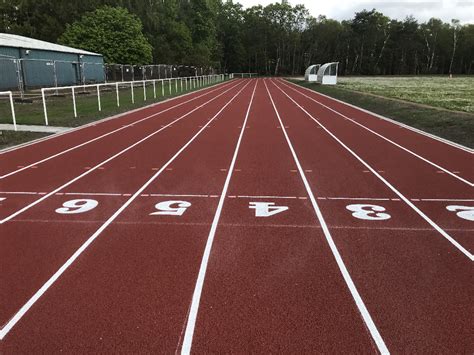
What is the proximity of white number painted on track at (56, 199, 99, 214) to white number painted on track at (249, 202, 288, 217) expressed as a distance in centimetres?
233

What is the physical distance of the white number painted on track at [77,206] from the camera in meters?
6.12

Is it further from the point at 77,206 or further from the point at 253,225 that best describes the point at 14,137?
the point at 253,225

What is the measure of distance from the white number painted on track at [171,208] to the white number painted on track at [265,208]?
973mm

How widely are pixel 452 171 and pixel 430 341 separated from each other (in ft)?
20.0

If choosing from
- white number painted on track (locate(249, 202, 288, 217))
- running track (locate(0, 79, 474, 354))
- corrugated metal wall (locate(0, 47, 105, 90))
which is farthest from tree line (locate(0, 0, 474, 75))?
white number painted on track (locate(249, 202, 288, 217))

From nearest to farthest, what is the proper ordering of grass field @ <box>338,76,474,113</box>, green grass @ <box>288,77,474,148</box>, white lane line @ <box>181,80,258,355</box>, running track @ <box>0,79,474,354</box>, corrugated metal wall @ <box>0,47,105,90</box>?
white lane line @ <box>181,80,258,355</box> < running track @ <box>0,79,474,354</box> < green grass @ <box>288,77,474,148</box> < grass field @ <box>338,76,474,113</box> < corrugated metal wall @ <box>0,47,105,90</box>

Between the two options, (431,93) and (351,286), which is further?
(431,93)

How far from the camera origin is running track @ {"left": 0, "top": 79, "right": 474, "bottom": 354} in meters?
3.33

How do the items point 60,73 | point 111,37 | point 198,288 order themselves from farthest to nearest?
point 111,37 → point 60,73 → point 198,288

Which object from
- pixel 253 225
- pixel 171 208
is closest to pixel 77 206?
pixel 171 208

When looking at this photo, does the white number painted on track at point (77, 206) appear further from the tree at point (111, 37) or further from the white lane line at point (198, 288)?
the tree at point (111, 37)

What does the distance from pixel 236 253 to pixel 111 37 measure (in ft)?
149

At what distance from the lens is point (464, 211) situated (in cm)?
616

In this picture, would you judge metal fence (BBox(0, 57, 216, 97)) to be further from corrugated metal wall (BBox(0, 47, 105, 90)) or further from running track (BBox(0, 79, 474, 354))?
running track (BBox(0, 79, 474, 354))
